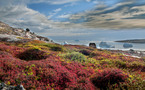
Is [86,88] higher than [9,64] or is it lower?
lower

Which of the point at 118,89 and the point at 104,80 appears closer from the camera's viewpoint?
the point at 118,89

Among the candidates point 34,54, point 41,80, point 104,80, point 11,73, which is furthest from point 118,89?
point 34,54

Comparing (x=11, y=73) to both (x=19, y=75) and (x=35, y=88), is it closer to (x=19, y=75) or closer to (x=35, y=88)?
(x=19, y=75)

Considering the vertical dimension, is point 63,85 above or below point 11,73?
below

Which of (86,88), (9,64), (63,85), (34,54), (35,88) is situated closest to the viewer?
(35,88)

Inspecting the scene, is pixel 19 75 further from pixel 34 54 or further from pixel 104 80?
pixel 34 54

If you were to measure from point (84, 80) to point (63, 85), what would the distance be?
1.53 metres

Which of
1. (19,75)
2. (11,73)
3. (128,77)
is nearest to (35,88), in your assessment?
(19,75)

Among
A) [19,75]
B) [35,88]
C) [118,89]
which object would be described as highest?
[19,75]

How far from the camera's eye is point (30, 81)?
6480 mm

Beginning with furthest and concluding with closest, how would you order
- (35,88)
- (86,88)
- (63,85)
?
(63,85) < (86,88) < (35,88)

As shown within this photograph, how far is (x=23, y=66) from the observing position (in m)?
8.42

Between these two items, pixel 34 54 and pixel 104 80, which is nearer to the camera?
pixel 104 80

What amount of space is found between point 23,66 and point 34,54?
6982 millimetres
